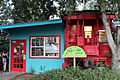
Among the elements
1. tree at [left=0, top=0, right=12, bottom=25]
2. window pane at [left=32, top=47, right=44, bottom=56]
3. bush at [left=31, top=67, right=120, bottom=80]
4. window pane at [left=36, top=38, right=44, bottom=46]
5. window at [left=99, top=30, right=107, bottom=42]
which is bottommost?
bush at [left=31, top=67, right=120, bottom=80]

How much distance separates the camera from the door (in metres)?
20.9

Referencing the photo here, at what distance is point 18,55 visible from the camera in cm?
2123

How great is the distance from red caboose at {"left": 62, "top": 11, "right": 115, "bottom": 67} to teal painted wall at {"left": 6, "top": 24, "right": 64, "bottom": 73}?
0.72 m

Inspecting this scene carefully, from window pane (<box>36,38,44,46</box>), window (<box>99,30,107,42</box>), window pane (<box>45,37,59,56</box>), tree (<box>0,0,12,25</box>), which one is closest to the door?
window pane (<box>36,38,44,46</box>)

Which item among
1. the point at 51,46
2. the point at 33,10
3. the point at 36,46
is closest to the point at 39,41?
the point at 36,46

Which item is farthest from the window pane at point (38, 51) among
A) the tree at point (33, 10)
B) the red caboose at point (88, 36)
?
the tree at point (33, 10)

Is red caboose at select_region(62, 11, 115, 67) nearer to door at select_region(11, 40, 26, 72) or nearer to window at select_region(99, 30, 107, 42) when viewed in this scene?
window at select_region(99, 30, 107, 42)

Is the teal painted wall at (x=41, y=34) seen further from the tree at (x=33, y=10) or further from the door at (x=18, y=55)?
the tree at (x=33, y=10)

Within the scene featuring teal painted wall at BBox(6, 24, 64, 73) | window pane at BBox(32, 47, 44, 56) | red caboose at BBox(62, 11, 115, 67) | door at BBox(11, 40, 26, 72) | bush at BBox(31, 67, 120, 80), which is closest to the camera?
bush at BBox(31, 67, 120, 80)

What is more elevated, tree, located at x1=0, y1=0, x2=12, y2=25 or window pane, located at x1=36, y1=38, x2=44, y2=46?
tree, located at x1=0, y1=0, x2=12, y2=25

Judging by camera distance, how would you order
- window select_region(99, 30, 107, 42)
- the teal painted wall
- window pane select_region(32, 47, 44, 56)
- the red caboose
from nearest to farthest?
the red caboose < window select_region(99, 30, 107, 42) < the teal painted wall < window pane select_region(32, 47, 44, 56)

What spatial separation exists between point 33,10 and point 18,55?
30.8 feet

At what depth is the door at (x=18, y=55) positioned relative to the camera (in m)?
20.9

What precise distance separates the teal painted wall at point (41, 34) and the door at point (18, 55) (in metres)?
0.33
